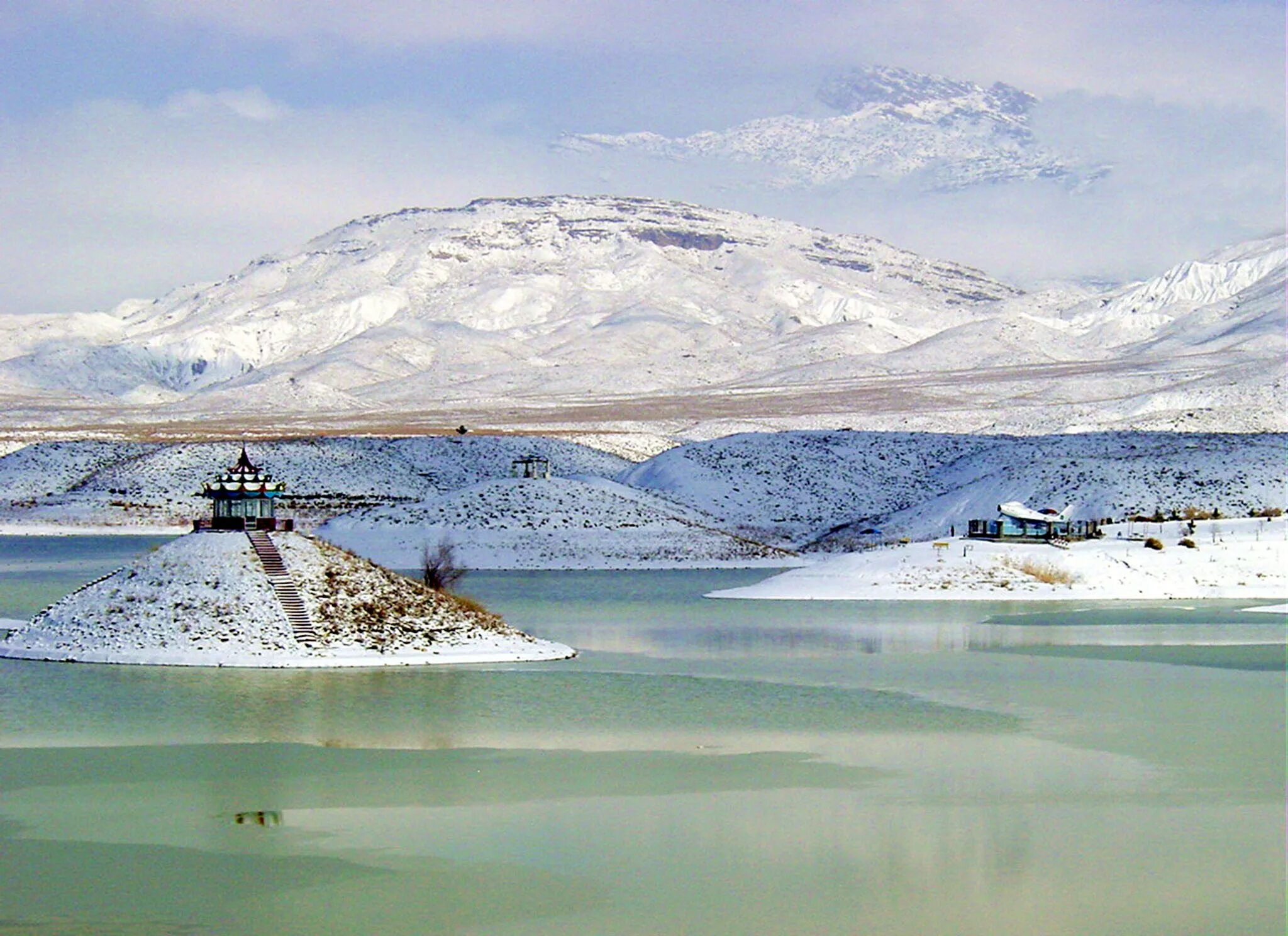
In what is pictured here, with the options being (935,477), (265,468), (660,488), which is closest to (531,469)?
(660,488)

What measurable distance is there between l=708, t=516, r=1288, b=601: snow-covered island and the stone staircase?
25.9m

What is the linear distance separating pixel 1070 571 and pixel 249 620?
34.0m

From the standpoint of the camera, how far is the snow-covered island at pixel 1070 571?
69.2 m

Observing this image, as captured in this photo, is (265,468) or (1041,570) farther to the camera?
→ (265,468)

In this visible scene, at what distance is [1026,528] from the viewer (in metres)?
76.5

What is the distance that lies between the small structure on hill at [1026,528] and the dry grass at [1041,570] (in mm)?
2848

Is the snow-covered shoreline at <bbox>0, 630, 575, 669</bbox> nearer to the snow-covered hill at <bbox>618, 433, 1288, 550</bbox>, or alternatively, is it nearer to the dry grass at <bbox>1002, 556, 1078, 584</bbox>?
the dry grass at <bbox>1002, 556, 1078, 584</bbox>

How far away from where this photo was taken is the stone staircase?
45500mm

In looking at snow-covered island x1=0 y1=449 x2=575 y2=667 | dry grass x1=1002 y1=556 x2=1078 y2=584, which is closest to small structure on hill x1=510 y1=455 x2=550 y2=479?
dry grass x1=1002 y1=556 x2=1078 y2=584

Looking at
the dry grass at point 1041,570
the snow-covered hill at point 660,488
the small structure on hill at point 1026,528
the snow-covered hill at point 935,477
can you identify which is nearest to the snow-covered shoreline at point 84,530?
the snow-covered hill at point 660,488

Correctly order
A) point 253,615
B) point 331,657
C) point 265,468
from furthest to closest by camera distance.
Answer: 1. point 265,468
2. point 253,615
3. point 331,657

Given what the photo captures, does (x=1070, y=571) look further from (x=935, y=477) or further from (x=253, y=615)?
(x=935, y=477)

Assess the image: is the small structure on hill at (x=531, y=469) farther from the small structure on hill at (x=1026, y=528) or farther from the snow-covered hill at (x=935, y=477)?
the small structure on hill at (x=1026, y=528)

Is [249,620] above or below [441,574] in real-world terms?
above
